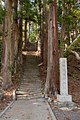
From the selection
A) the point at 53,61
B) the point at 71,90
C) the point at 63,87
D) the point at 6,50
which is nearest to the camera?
the point at 63,87

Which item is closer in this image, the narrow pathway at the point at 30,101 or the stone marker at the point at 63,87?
the narrow pathway at the point at 30,101

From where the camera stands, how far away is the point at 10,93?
16.2 metres

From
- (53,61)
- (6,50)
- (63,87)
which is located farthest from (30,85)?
(63,87)

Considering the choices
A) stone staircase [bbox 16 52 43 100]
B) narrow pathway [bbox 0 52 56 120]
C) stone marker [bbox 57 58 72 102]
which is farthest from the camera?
stone staircase [bbox 16 52 43 100]

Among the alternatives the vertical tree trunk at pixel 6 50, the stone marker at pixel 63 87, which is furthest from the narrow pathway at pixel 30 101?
the vertical tree trunk at pixel 6 50

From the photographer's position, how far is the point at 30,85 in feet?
59.9

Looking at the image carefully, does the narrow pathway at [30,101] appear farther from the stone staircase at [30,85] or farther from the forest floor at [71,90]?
the forest floor at [71,90]

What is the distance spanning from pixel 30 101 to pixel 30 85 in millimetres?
3542

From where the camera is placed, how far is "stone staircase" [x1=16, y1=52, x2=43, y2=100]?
52.5 ft

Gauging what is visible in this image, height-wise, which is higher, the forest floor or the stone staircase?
the forest floor

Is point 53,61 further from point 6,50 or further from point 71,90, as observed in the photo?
point 6,50

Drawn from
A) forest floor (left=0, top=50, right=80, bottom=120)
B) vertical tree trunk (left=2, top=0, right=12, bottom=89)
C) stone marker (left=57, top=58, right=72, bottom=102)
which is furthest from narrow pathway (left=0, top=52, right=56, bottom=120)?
vertical tree trunk (left=2, top=0, right=12, bottom=89)

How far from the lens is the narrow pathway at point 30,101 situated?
10406 millimetres

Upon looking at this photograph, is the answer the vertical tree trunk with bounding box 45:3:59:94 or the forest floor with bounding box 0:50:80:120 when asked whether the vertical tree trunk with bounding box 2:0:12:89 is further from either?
the vertical tree trunk with bounding box 45:3:59:94
